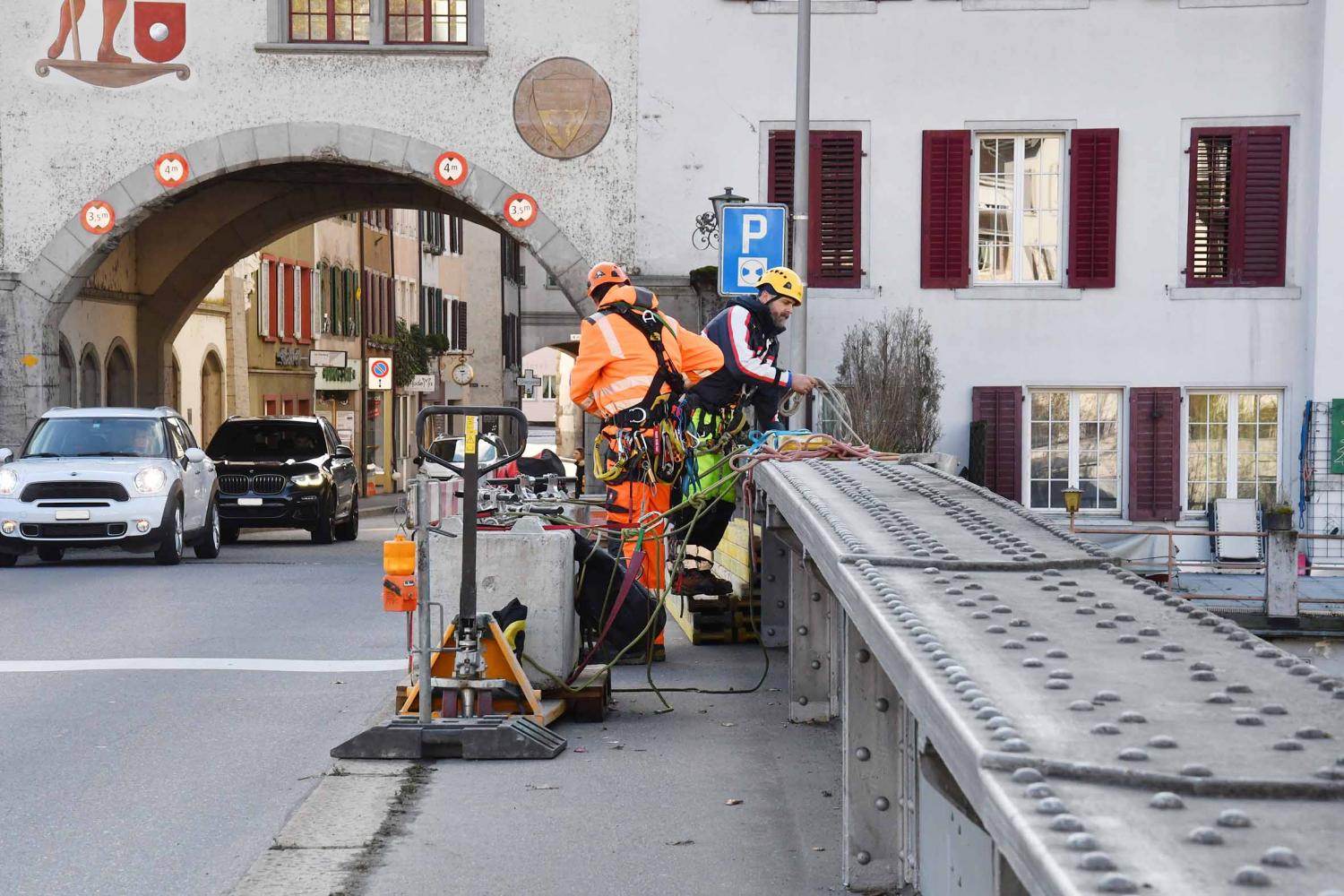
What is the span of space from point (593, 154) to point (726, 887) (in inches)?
751

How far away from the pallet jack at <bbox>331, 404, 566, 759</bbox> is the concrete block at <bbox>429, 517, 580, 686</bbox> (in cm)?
73

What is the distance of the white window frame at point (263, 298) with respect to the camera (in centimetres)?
4594

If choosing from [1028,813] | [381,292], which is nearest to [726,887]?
[1028,813]

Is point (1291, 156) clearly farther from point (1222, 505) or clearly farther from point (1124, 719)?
point (1124, 719)

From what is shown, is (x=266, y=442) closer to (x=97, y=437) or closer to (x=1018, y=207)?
(x=97, y=437)

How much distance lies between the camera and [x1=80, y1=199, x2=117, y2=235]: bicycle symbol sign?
24750 mm

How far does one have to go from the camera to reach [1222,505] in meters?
24.2

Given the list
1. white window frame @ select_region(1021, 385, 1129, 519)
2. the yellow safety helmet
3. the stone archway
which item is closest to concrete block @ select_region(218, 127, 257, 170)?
the stone archway

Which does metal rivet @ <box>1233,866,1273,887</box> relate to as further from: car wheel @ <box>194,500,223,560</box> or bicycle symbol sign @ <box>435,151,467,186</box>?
bicycle symbol sign @ <box>435,151,467,186</box>

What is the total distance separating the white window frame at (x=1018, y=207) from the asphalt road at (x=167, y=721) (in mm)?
9622

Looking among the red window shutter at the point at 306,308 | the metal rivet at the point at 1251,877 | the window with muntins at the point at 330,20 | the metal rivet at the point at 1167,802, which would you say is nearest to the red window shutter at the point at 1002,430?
the window with muntins at the point at 330,20

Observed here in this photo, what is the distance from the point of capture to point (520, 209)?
80.4 ft

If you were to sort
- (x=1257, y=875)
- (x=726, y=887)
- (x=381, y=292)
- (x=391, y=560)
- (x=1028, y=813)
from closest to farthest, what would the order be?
(x=1257, y=875)
(x=1028, y=813)
(x=726, y=887)
(x=391, y=560)
(x=381, y=292)

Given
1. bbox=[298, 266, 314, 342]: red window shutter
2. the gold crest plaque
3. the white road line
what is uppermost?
the gold crest plaque
